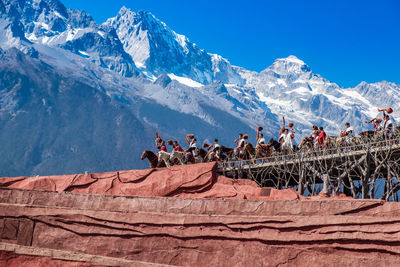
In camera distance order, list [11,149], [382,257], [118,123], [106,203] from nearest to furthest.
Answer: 1. [382,257]
2. [106,203]
3. [11,149]
4. [118,123]

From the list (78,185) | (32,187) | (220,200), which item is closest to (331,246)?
(220,200)

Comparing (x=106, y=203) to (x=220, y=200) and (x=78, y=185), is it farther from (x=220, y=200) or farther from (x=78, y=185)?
(x=220, y=200)

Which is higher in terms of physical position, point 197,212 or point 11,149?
point 11,149

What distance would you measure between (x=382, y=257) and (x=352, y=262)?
613 millimetres

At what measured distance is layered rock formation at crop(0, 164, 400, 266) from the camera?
33.0 feet

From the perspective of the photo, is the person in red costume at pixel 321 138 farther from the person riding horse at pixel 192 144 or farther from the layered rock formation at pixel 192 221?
the layered rock formation at pixel 192 221

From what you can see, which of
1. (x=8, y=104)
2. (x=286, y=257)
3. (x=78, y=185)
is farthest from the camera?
(x=8, y=104)

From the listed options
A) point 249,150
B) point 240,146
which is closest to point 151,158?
point 240,146

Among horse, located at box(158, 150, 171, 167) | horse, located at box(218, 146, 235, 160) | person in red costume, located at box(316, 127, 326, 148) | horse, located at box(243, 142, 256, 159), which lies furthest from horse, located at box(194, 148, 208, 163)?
person in red costume, located at box(316, 127, 326, 148)

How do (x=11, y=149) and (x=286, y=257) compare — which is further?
(x=11, y=149)

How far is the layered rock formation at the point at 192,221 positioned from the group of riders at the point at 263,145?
9.02ft

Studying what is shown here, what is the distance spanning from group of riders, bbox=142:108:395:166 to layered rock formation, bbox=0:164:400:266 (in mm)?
2751

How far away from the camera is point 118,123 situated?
177 m

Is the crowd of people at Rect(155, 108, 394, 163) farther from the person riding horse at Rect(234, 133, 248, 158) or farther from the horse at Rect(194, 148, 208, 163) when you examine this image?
the horse at Rect(194, 148, 208, 163)
